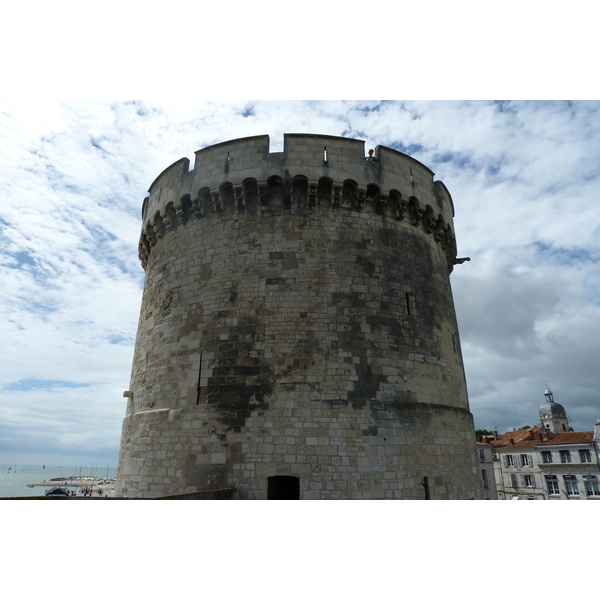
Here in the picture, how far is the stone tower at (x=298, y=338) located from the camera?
8430 mm

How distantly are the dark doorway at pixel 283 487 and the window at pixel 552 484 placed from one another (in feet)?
110

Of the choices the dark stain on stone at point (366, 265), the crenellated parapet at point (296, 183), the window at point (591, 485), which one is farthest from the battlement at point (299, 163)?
the window at point (591, 485)

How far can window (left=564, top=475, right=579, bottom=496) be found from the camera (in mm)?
32000

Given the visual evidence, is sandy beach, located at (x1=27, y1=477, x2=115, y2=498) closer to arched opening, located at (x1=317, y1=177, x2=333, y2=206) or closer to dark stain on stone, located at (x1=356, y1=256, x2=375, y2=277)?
dark stain on stone, located at (x1=356, y1=256, x2=375, y2=277)

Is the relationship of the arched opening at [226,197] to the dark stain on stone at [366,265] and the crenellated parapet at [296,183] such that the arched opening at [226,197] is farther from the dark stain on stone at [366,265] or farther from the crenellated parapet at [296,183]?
the dark stain on stone at [366,265]

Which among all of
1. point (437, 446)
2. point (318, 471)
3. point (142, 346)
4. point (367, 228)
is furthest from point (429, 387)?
point (142, 346)

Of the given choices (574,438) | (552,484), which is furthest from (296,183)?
(552,484)

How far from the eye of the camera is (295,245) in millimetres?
9883

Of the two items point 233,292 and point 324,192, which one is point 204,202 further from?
point 324,192

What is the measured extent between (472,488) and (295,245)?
22.8ft

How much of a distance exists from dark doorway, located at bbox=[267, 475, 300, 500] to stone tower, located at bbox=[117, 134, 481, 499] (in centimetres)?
5

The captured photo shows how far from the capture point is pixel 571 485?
3222cm

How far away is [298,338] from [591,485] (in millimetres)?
33050

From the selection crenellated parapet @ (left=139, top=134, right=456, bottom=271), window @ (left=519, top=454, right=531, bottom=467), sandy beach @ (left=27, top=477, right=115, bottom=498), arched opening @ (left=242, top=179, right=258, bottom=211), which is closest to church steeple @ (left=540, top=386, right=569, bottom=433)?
window @ (left=519, top=454, right=531, bottom=467)
